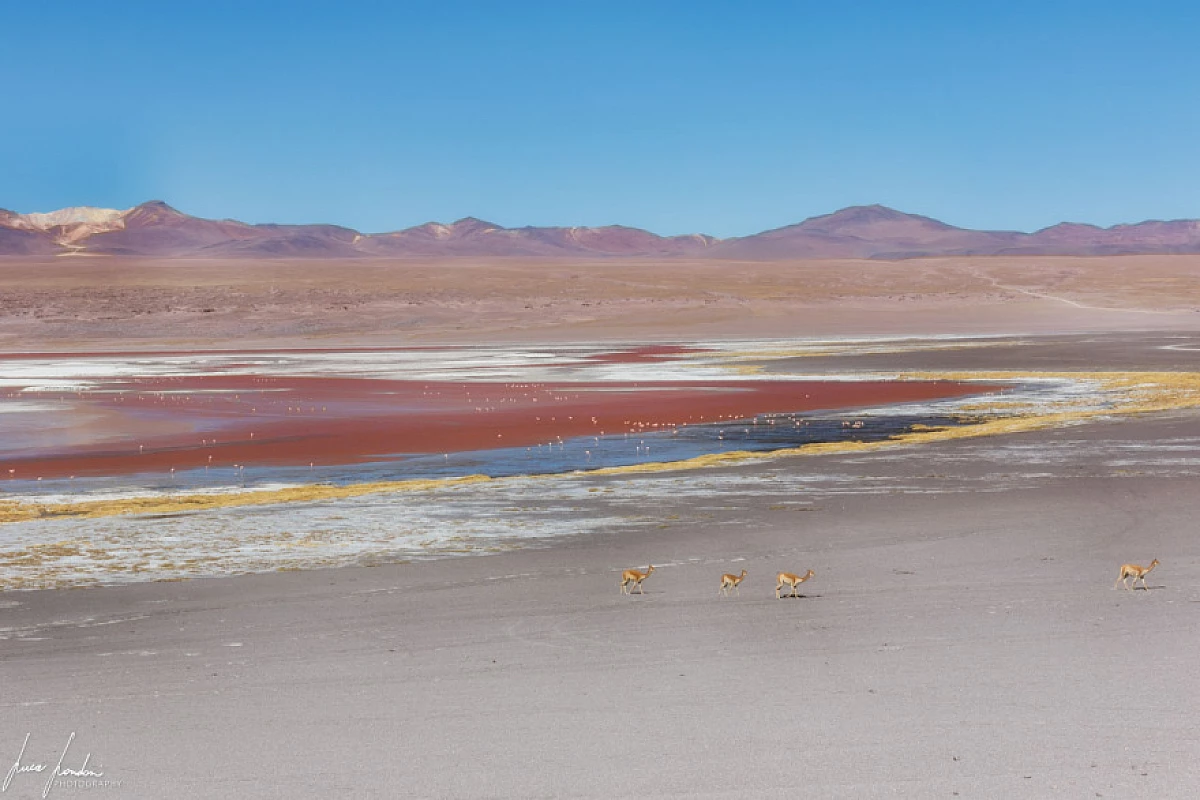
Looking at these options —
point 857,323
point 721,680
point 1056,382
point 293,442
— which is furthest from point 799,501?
point 857,323

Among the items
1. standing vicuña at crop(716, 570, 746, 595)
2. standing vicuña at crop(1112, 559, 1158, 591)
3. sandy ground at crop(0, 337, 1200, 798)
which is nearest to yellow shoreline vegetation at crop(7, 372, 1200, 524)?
sandy ground at crop(0, 337, 1200, 798)

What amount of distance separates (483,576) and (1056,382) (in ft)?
86.1

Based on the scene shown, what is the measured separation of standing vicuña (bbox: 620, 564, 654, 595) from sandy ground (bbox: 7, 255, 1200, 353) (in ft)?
182

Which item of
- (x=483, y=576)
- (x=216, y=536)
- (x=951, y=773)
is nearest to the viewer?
(x=951, y=773)

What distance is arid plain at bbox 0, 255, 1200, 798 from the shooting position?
6309 millimetres

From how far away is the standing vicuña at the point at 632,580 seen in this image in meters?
9.80

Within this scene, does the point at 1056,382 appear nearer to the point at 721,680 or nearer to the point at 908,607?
the point at 908,607

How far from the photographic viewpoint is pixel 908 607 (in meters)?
9.35

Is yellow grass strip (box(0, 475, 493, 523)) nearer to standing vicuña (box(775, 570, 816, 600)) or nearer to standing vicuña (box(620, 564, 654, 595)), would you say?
standing vicuña (box(620, 564, 654, 595))

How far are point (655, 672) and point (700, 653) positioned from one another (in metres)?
0.49

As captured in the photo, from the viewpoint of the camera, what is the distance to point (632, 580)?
9836mm

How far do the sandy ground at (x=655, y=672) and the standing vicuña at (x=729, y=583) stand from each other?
18 centimetres

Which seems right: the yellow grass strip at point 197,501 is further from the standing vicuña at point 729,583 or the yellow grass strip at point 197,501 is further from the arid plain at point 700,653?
the standing vicuña at point 729,583

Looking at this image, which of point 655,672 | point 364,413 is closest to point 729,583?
point 655,672
